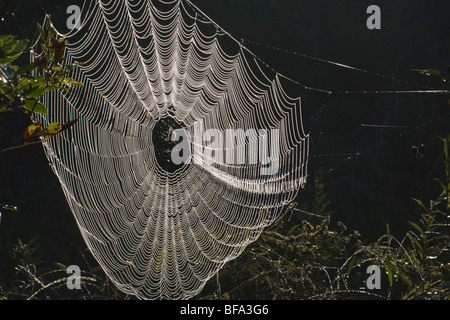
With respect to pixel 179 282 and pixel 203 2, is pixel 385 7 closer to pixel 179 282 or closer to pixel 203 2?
pixel 203 2

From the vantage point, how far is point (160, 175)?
5035 mm

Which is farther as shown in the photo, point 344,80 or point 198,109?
point 344,80

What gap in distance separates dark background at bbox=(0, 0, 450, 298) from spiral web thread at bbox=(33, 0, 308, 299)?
2.86ft

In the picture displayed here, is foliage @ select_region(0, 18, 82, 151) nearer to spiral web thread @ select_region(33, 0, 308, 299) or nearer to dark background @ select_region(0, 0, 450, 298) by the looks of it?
spiral web thread @ select_region(33, 0, 308, 299)

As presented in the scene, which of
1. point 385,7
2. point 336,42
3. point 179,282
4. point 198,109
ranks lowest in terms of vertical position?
point 179,282

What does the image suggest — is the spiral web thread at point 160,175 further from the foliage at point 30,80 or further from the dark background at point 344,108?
the foliage at point 30,80

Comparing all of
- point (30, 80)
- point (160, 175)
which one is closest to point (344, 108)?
point (160, 175)

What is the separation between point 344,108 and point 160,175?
254 cm

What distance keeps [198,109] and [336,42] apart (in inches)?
121

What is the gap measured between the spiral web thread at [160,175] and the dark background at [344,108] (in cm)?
87

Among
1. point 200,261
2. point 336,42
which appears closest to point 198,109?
point 200,261

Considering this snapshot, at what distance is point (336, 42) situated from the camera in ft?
22.8

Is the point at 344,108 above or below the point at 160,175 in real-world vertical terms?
above

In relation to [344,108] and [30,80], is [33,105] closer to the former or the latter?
[30,80]
